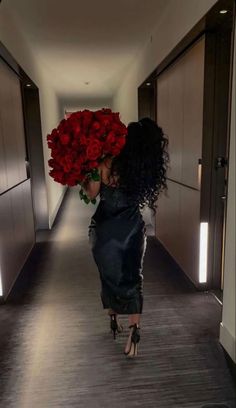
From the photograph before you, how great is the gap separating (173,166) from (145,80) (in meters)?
1.48

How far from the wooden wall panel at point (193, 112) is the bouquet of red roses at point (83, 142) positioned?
120 cm

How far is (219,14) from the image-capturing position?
6.71 ft

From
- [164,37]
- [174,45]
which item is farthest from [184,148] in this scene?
[164,37]

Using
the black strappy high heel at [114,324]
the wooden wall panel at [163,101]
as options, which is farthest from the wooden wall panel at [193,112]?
the black strappy high heel at [114,324]

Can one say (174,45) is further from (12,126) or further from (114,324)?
(114,324)

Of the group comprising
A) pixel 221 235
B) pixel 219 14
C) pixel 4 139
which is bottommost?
pixel 221 235

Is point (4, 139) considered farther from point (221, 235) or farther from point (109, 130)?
point (221, 235)

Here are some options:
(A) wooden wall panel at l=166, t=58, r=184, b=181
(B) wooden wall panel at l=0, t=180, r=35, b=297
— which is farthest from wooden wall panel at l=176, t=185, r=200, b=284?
(B) wooden wall panel at l=0, t=180, r=35, b=297

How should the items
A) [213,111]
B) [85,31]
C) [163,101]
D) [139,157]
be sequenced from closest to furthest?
1. [139,157]
2. [213,111]
3. [85,31]
4. [163,101]

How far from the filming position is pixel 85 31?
3447 mm

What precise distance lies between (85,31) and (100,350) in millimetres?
3189

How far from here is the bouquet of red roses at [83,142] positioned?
1.60m

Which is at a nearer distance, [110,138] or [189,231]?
[110,138]

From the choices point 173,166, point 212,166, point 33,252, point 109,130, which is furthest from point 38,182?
point 109,130
